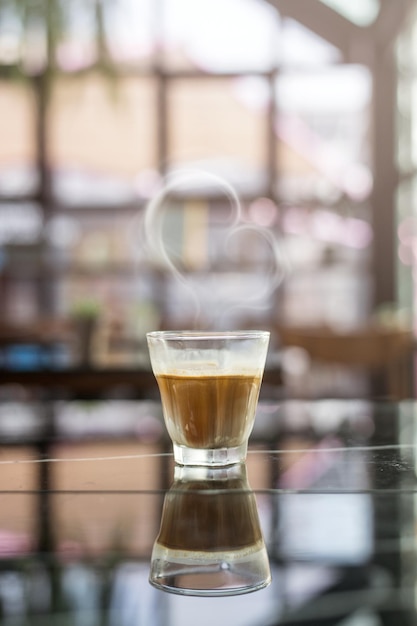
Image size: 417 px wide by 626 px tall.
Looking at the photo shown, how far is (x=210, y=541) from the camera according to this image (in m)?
0.46

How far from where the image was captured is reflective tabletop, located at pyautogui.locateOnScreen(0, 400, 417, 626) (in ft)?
1.17

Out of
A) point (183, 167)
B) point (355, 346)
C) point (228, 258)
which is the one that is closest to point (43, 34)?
point (183, 167)

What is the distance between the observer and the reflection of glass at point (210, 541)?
0.39 m

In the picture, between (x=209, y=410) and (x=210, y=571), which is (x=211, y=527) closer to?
(x=210, y=571)

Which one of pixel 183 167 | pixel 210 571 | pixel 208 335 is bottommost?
pixel 210 571

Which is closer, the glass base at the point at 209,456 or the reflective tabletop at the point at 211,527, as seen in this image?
the reflective tabletop at the point at 211,527

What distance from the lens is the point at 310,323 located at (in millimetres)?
6270

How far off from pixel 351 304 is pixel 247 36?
6.99 ft

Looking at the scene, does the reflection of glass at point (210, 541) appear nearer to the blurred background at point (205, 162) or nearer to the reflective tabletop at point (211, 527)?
the reflective tabletop at point (211, 527)

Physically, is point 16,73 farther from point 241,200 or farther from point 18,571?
point 18,571

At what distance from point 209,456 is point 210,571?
10.6 inches

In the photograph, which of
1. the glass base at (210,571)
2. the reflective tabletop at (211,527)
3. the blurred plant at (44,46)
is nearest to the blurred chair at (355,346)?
the reflective tabletop at (211,527)

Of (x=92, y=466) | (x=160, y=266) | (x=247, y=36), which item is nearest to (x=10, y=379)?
(x=92, y=466)

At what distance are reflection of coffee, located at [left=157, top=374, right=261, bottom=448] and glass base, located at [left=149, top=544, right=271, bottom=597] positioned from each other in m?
0.23
